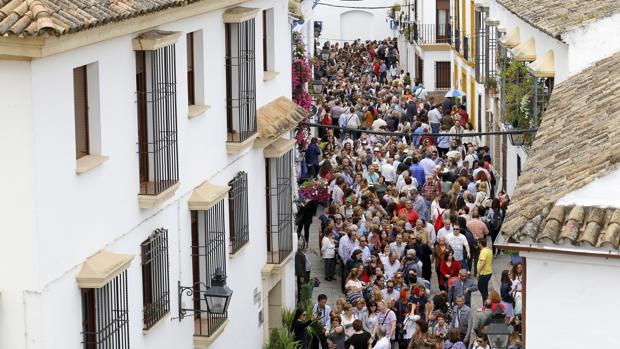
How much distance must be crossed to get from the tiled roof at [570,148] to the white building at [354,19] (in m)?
54.8

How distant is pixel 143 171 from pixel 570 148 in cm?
453

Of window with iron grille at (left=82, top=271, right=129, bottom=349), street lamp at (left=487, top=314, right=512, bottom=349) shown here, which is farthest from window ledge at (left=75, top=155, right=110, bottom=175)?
street lamp at (left=487, top=314, right=512, bottom=349)

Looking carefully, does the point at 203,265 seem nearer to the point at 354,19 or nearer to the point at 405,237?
the point at 405,237

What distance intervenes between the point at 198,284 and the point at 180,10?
3417 mm

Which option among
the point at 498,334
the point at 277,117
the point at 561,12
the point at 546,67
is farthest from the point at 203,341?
the point at 561,12

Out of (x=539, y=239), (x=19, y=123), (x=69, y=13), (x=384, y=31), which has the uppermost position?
(x=69, y=13)

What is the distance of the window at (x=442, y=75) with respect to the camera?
60562 mm

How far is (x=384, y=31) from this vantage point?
7719 centimetres

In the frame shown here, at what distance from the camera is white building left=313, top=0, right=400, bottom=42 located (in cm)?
7612

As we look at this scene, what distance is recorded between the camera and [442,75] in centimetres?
6066

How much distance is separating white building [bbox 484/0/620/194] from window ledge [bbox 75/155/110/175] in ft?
27.5

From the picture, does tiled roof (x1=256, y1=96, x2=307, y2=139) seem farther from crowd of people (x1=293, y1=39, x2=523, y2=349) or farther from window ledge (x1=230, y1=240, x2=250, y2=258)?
crowd of people (x1=293, y1=39, x2=523, y2=349)

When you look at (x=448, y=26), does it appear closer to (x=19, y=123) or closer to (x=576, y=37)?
(x=576, y=37)

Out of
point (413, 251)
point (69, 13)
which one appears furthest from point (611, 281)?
point (413, 251)
